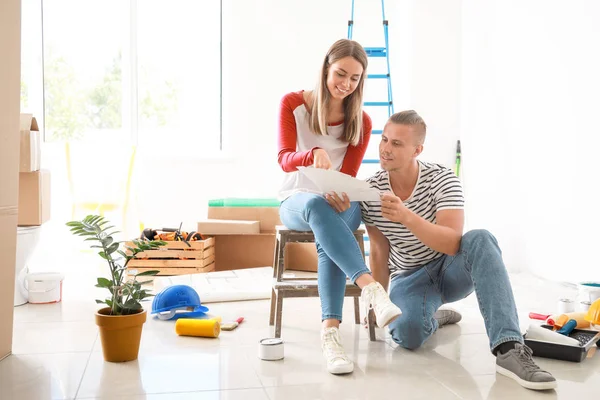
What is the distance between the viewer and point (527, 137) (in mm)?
4250

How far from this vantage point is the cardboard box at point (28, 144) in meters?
3.00

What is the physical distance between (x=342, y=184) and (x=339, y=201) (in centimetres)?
10

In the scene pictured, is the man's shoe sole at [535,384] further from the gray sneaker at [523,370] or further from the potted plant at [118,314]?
the potted plant at [118,314]

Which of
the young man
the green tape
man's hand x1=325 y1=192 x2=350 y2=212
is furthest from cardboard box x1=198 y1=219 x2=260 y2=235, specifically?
man's hand x1=325 y1=192 x2=350 y2=212

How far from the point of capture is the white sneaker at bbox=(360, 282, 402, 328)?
1.94 meters

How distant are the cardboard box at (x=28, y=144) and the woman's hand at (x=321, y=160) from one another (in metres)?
1.48

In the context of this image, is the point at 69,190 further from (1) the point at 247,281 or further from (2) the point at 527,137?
(2) the point at 527,137

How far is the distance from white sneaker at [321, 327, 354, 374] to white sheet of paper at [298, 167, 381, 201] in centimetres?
46

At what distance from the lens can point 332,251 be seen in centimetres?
214

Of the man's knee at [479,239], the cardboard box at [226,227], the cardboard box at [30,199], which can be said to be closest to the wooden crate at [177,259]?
the cardboard box at [226,227]

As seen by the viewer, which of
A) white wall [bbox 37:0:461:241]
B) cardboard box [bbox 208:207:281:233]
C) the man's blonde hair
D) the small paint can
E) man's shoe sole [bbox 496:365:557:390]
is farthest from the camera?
white wall [bbox 37:0:461:241]

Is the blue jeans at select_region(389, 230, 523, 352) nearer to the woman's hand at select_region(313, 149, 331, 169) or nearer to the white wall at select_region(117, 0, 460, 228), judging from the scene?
the woman's hand at select_region(313, 149, 331, 169)

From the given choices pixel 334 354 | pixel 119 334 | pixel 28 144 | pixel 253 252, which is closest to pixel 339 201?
pixel 334 354

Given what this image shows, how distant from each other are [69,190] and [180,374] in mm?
2974
